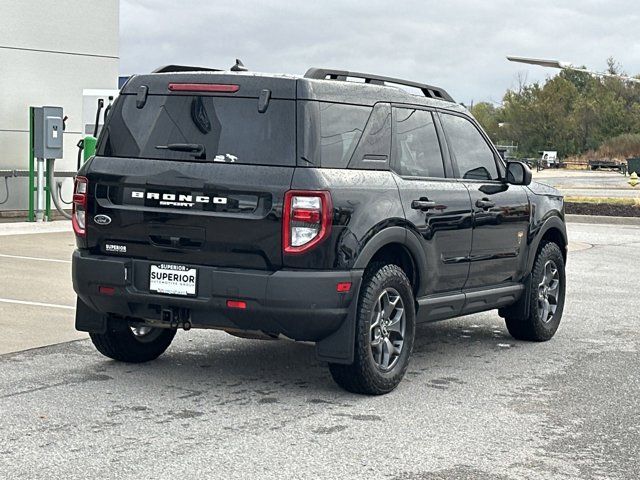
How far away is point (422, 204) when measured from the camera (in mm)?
7367

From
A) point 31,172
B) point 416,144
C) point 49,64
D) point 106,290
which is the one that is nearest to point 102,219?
point 106,290

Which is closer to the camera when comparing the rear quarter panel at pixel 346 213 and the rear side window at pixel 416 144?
the rear quarter panel at pixel 346 213

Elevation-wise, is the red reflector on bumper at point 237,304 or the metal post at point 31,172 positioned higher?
the metal post at point 31,172

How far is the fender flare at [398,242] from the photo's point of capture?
263 inches

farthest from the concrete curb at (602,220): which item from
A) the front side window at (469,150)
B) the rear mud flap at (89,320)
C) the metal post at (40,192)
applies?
the rear mud flap at (89,320)

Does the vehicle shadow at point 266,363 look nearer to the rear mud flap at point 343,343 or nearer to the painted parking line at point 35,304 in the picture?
the rear mud flap at point 343,343

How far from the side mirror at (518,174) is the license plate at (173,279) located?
3106mm

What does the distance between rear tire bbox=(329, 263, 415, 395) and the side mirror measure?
6.30 ft

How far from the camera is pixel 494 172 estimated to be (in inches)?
343

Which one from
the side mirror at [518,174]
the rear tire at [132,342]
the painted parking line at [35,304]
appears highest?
the side mirror at [518,174]

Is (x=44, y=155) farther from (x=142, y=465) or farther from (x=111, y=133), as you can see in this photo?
(x=142, y=465)

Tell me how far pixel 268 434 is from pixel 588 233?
1657 centimetres

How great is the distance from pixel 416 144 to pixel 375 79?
536 mm

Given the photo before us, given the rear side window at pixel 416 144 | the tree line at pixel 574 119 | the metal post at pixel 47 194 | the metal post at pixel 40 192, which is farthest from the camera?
the tree line at pixel 574 119
